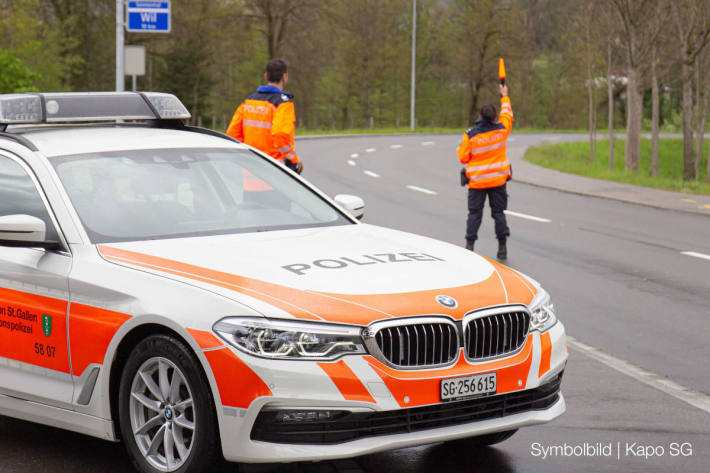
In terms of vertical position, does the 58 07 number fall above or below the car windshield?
below

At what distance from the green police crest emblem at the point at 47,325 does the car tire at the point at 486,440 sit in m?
1.96

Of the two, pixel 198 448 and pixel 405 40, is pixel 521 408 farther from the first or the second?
pixel 405 40

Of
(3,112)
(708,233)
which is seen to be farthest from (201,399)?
(708,233)

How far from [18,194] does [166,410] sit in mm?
1613

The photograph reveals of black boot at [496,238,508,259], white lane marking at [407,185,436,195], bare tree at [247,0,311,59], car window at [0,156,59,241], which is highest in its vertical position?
bare tree at [247,0,311,59]

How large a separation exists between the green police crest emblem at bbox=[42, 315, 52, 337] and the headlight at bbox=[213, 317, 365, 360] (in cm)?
105

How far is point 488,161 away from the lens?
1278 centimetres

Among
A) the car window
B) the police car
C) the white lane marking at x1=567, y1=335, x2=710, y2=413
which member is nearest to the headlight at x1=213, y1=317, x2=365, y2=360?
the police car

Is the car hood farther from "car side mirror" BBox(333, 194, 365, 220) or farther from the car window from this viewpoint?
"car side mirror" BBox(333, 194, 365, 220)

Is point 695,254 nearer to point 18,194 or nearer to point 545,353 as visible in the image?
point 545,353

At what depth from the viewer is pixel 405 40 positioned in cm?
9025

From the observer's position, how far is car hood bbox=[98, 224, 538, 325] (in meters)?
4.37

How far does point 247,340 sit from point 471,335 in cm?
92

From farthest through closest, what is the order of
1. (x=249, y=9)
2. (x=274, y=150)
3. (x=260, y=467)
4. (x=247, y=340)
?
(x=249, y=9) < (x=274, y=150) < (x=260, y=467) < (x=247, y=340)
